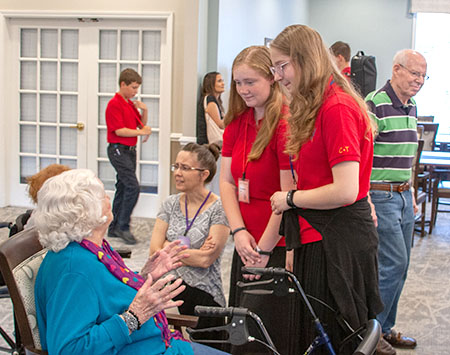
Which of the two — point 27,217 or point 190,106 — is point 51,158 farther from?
point 27,217

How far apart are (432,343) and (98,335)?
236cm

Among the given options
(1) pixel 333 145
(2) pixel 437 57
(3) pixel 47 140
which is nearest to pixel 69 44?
(3) pixel 47 140

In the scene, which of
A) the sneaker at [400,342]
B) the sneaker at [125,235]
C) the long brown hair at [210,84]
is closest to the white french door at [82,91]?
the long brown hair at [210,84]

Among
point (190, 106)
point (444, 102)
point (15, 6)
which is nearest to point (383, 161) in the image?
point (190, 106)

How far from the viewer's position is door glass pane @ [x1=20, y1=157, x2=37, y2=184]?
268 inches

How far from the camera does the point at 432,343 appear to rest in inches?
130

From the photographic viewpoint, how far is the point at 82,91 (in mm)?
6508

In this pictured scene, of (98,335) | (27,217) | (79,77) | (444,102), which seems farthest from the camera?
(444,102)

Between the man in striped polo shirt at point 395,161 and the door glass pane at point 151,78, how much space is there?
3.86 meters

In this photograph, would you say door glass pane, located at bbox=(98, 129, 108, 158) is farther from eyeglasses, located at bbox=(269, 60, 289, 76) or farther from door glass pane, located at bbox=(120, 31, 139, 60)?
eyeglasses, located at bbox=(269, 60, 289, 76)

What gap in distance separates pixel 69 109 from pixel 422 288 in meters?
4.29

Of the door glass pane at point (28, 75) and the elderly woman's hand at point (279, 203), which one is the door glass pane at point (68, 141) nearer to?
the door glass pane at point (28, 75)

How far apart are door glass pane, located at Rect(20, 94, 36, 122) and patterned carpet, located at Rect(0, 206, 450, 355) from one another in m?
1.09

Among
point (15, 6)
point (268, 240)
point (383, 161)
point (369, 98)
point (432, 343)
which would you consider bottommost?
point (432, 343)
